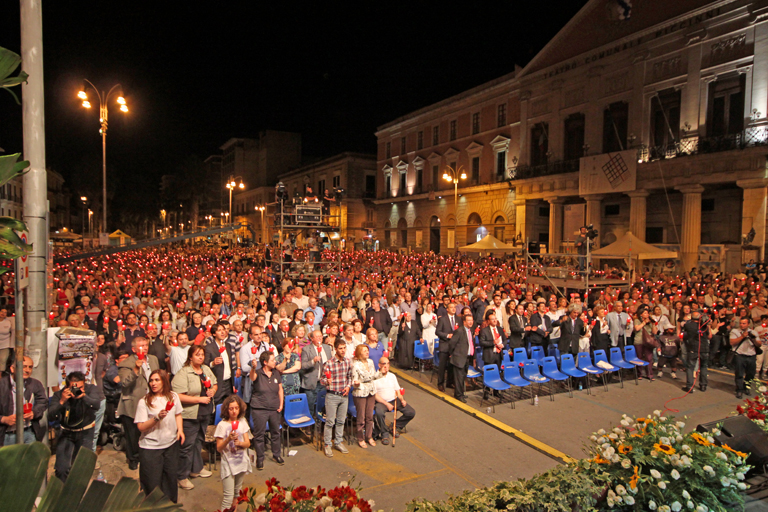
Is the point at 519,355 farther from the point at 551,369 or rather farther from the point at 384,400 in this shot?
the point at 384,400

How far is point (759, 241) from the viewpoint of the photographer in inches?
823

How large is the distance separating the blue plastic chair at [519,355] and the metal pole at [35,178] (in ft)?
28.1

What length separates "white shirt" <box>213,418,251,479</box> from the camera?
16.7ft

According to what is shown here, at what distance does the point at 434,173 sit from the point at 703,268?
87.1 feet

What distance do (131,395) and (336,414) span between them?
114 inches

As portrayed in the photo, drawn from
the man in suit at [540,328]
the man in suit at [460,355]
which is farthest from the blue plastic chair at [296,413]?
the man in suit at [540,328]

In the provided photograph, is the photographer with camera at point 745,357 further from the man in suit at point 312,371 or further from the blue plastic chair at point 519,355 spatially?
the man in suit at point 312,371

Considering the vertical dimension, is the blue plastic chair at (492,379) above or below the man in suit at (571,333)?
below

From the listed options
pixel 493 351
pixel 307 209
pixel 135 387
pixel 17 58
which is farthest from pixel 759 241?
pixel 17 58

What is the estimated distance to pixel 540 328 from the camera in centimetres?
1073

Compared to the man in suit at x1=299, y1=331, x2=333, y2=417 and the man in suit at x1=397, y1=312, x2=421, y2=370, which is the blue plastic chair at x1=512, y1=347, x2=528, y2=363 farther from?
the man in suit at x1=299, y1=331, x2=333, y2=417

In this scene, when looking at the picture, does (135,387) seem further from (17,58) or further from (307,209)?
(307,209)

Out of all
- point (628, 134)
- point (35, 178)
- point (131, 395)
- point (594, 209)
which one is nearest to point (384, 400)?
point (131, 395)

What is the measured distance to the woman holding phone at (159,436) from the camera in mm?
A: 5098
